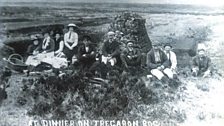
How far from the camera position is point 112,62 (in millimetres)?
4680

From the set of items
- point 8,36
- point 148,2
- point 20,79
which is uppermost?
point 148,2

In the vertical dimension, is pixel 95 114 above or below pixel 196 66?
below

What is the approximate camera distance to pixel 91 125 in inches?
179

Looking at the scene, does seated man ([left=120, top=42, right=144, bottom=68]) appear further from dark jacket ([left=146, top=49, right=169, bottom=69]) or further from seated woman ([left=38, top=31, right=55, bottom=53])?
seated woman ([left=38, top=31, right=55, bottom=53])

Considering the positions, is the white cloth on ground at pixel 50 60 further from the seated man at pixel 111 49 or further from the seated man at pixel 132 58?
the seated man at pixel 132 58

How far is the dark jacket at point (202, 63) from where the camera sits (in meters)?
4.70

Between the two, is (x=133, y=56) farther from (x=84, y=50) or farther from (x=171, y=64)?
(x=84, y=50)

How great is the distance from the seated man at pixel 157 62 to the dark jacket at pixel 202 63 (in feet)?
0.94

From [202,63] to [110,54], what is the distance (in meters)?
0.91

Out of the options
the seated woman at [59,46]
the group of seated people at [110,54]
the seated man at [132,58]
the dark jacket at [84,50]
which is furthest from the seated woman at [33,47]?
the seated man at [132,58]

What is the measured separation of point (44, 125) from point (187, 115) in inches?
54.1

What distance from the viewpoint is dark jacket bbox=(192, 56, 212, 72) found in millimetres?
4703

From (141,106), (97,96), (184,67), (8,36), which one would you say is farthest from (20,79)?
(184,67)

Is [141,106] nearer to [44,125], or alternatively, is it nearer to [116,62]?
[116,62]
